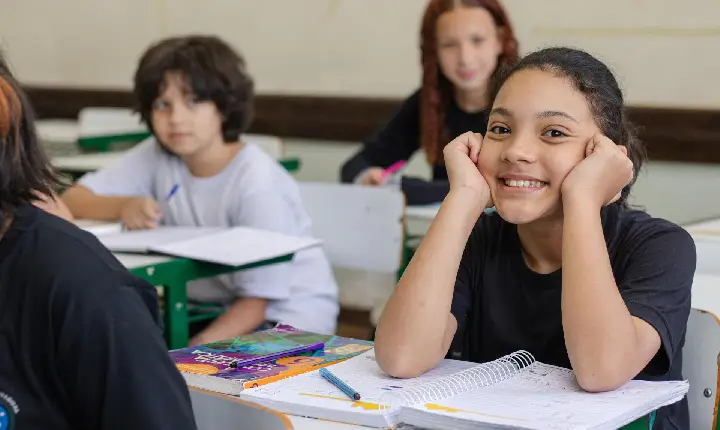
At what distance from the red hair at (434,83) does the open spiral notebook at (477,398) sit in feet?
5.62

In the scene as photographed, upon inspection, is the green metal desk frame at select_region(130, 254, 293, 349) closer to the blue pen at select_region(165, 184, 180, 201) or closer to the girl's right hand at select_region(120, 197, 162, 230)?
the girl's right hand at select_region(120, 197, 162, 230)

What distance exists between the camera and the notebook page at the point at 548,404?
3.75 feet

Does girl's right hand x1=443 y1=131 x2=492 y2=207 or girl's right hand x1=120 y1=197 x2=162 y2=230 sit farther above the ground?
girl's right hand x1=443 y1=131 x2=492 y2=207

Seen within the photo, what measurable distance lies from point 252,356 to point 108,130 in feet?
10.6

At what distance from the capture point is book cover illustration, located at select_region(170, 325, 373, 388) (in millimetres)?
1385

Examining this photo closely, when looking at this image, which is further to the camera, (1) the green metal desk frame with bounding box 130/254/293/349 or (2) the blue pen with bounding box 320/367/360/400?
(1) the green metal desk frame with bounding box 130/254/293/349

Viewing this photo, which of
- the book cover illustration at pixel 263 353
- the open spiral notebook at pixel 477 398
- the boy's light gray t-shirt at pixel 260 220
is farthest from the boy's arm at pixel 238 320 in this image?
the open spiral notebook at pixel 477 398

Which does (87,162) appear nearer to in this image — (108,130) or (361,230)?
(108,130)

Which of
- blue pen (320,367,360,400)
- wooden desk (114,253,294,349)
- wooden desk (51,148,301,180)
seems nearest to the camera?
blue pen (320,367,360,400)

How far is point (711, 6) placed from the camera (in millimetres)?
3314

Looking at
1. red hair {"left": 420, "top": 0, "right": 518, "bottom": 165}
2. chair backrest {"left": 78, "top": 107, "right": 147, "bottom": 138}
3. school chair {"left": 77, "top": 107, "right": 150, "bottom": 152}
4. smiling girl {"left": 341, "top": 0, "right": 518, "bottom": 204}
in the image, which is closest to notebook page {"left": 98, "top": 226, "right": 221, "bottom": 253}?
smiling girl {"left": 341, "top": 0, "right": 518, "bottom": 204}

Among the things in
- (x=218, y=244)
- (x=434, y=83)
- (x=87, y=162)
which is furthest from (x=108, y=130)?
(x=218, y=244)

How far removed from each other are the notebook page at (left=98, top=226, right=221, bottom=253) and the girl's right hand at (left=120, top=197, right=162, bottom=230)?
0.03 metres

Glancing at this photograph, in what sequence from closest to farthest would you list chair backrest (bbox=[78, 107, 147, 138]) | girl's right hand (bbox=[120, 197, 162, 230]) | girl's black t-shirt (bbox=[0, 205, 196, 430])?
girl's black t-shirt (bbox=[0, 205, 196, 430]) → girl's right hand (bbox=[120, 197, 162, 230]) → chair backrest (bbox=[78, 107, 147, 138])
